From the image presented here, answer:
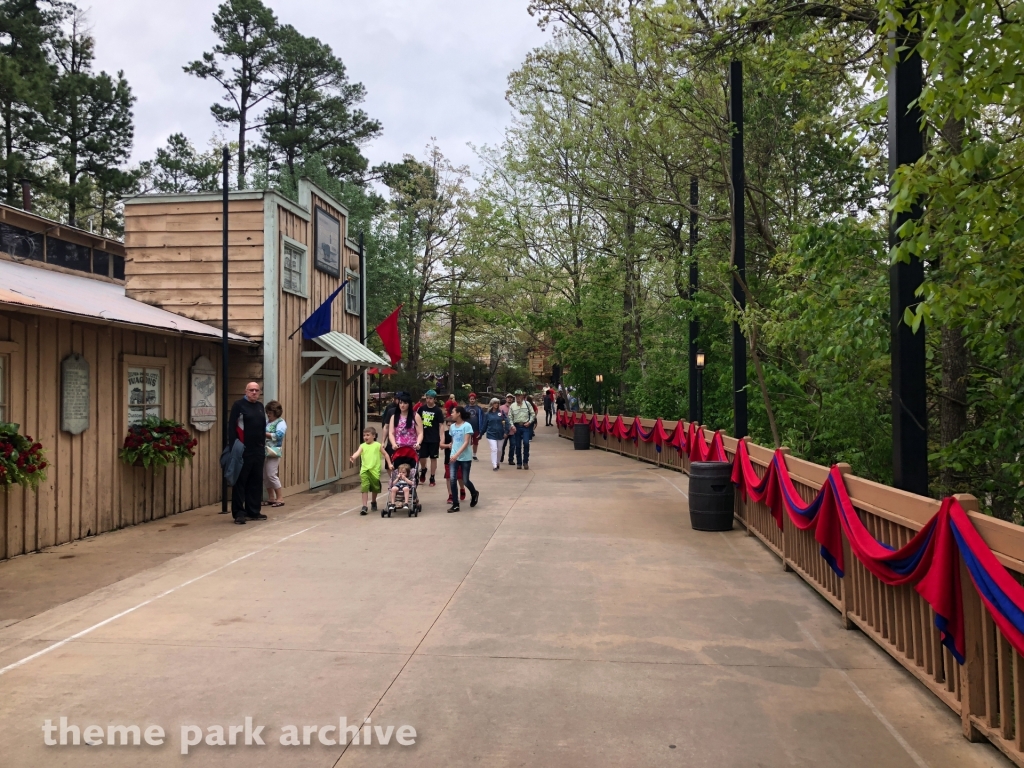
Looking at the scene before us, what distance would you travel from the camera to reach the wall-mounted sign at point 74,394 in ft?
29.5

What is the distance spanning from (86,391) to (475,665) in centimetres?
675

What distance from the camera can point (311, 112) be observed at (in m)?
40.5

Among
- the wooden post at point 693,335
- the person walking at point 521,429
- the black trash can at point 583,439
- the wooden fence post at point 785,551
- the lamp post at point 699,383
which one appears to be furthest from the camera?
the black trash can at point 583,439

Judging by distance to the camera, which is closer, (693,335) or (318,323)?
(318,323)

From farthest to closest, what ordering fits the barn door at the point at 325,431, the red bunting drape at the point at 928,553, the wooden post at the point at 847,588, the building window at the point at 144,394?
the barn door at the point at 325,431 < the building window at the point at 144,394 < the wooden post at the point at 847,588 < the red bunting drape at the point at 928,553

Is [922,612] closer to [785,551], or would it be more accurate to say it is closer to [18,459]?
[785,551]

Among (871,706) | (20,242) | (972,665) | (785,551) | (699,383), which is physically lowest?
(871,706)

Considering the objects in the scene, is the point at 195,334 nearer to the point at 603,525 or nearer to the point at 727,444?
the point at 603,525

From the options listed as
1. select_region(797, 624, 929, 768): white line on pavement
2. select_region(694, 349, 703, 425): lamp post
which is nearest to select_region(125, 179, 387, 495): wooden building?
select_region(694, 349, 703, 425): lamp post

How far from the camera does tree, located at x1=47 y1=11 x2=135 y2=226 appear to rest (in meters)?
31.0

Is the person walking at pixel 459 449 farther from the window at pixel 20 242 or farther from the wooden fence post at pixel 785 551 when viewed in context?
the window at pixel 20 242

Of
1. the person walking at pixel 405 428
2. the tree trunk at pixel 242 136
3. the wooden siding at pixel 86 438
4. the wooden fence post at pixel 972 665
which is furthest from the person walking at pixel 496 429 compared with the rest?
the tree trunk at pixel 242 136

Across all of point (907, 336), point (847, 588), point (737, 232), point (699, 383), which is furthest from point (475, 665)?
point (699, 383)

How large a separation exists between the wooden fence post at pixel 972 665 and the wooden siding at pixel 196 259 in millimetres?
11439
